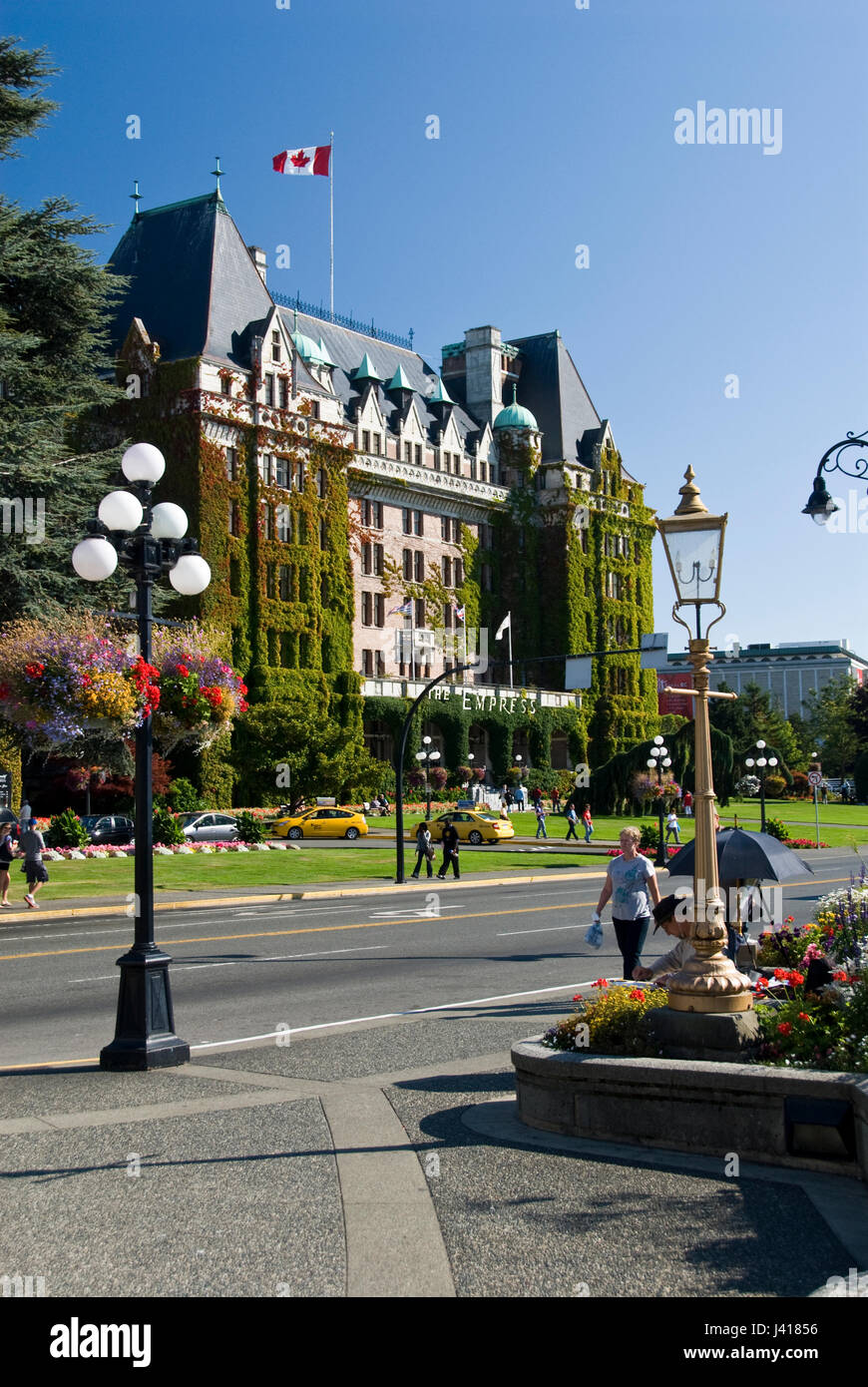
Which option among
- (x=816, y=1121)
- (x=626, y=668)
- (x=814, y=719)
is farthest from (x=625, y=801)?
(x=814, y=719)

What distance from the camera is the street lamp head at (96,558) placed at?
10773mm

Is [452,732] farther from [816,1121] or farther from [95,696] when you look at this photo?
[816,1121]

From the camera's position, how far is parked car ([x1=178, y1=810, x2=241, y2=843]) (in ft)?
138

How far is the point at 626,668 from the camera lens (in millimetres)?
85000

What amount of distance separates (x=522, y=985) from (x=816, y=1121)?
7.50 meters

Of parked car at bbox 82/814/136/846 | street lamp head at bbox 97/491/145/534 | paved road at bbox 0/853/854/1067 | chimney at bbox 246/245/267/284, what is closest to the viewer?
street lamp head at bbox 97/491/145/534

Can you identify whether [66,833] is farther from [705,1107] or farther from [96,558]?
[705,1107]

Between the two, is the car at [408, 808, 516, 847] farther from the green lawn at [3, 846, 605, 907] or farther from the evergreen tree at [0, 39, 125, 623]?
the evergreen tree at [0, 39, 125, 623]

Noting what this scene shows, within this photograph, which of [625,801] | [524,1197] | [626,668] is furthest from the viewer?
[626,668]

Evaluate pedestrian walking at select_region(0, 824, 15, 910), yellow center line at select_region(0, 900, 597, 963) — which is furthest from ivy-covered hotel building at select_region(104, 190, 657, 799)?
yellow center line at select_region(0, 900, 597, 963)

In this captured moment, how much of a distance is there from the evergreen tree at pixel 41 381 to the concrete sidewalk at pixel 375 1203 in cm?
2994

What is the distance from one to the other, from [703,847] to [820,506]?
7.91 m

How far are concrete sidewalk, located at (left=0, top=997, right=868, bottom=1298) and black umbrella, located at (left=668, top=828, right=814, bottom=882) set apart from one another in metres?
3.99

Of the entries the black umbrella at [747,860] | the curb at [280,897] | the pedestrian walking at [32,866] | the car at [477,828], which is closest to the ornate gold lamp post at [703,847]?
the black umbrella at [747,860]
